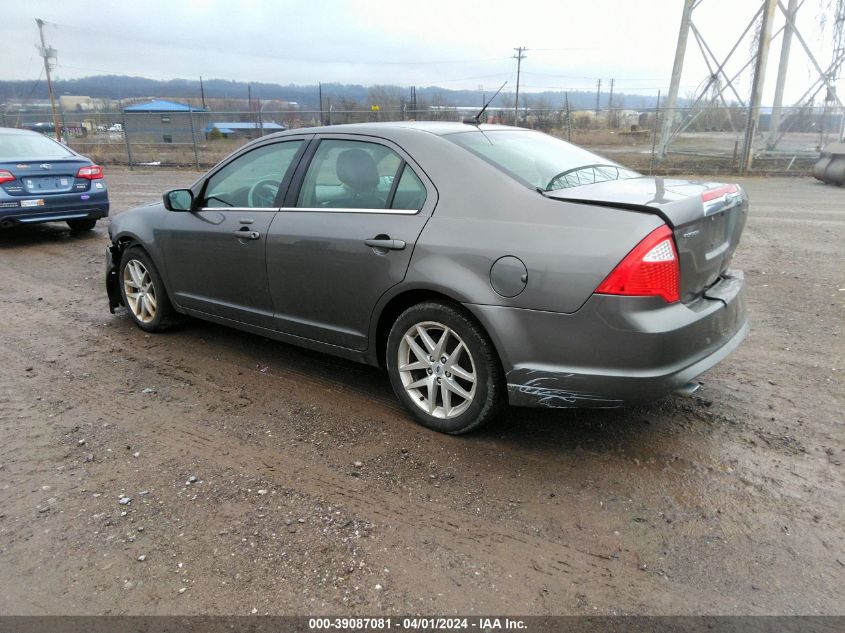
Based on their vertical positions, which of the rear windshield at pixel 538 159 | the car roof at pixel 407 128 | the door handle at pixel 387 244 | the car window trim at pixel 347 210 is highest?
the car roof at pixel 407 128

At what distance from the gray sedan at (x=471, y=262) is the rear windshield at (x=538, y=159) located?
2 cm

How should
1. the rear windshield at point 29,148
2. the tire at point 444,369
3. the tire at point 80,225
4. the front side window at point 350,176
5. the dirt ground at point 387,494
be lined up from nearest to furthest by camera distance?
the dirt ground at point 387,494
the tire at point 444,369
the front side window at point 350,176
the rear windshield at point 29,148
the tire at point 80,225

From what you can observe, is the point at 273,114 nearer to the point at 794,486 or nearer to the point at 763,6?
the point at 763,6

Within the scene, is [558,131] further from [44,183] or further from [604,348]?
[604,348]

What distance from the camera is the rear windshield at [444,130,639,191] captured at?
347 centimetres

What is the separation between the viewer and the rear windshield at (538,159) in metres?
3.47

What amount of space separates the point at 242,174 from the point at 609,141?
1002 inches

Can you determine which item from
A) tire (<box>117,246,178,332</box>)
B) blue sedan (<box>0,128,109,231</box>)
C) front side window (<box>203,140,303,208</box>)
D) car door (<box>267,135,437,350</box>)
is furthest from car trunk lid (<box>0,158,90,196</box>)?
car door (<box>267,135,437,350</box>)

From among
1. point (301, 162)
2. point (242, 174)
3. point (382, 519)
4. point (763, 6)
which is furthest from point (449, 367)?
point (763, 6)

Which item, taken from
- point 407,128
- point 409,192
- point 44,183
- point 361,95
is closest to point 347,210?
point 409,192

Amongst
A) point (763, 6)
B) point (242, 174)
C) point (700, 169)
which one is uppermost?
point (763, 6)

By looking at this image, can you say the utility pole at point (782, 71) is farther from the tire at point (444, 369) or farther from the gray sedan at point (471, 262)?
the tire at point (444, 369)

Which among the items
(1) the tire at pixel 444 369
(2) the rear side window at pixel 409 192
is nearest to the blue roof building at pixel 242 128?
(2) the rear side window at pixel 409 192

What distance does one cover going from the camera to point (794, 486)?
9.96ft
